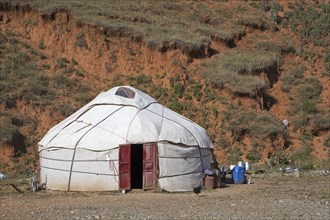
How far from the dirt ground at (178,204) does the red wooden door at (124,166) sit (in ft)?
1.15

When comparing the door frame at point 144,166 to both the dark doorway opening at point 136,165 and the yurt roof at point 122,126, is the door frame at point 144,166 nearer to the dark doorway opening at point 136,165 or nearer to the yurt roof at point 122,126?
the yurt roof at point 122,126

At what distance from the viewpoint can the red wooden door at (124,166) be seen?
15.9 metres

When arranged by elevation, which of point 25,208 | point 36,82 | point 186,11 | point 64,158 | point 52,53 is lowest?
point 25,208

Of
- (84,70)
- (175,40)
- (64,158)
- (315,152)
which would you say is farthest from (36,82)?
(315,152)

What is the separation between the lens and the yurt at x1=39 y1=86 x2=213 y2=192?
52.3 ft

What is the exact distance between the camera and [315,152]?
27.2 meters

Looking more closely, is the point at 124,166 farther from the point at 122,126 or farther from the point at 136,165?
the point at 136,165

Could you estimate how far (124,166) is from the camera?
629 inches

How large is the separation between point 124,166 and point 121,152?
383 millimetres

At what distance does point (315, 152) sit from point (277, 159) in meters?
3.54

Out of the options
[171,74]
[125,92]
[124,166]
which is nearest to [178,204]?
[124,166]

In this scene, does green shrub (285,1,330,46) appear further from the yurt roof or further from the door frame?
the door frame

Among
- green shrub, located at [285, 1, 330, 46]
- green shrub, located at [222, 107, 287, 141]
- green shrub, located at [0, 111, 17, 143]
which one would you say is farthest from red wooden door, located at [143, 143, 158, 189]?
green shrub, located at [285, 1, 330, 46]

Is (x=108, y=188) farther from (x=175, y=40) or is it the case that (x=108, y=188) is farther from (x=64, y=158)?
(x=175, y=40)
